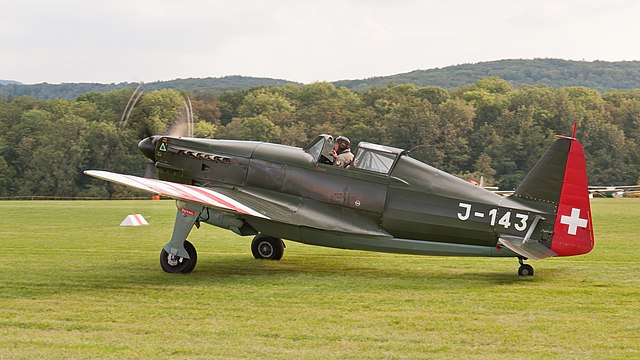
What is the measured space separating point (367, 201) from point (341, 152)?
1044 millimetres

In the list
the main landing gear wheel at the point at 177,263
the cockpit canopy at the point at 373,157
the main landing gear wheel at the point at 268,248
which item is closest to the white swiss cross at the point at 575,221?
the cockpit canopy at the point at 373,157

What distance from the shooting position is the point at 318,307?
27.3 ft

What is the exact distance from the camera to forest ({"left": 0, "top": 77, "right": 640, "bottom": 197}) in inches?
2576

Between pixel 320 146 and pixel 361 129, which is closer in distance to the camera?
pixel 320 146

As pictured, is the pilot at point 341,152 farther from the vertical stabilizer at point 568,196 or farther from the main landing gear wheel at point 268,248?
the vertical stabilizer at point 568,196

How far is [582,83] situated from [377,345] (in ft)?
570

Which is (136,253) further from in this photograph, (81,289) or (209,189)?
(81,289)

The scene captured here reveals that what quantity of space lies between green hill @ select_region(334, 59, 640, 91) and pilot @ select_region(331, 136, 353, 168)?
153 meters

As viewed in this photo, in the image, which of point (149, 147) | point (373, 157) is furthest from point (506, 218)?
point (149, 147)

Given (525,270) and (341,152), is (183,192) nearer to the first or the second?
(341,152)

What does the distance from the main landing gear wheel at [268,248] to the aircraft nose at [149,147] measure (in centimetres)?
219

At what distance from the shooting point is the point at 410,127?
233ft

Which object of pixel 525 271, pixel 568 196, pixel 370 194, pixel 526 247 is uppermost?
pixel 568 196

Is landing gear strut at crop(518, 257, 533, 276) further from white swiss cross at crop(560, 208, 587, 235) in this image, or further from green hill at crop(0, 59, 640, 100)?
green hill at crop(0, 59, 640, 100)
